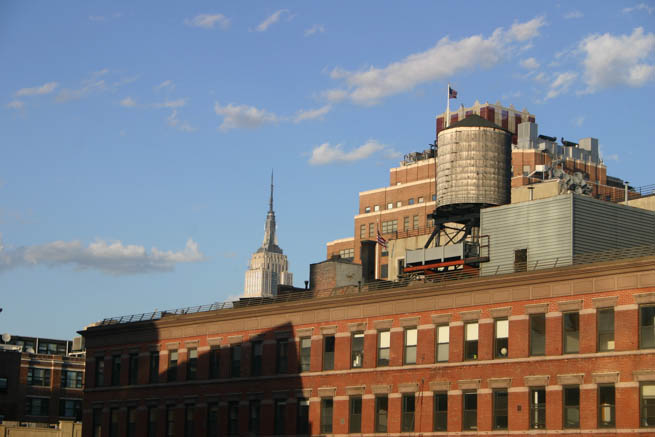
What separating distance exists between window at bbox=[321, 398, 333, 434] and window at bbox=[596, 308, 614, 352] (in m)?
20.7

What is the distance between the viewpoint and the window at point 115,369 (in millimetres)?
90812

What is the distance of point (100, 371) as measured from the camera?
9275 cm

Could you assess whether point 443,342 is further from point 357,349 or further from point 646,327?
point 646,327

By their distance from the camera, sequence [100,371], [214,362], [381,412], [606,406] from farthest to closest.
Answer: [100,371], [214,362], [381,412], [606,406]

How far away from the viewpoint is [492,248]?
2955 inches

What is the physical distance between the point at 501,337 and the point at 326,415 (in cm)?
1469

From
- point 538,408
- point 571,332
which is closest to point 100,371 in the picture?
point 538,408

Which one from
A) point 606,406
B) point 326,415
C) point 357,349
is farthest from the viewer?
point 326,415

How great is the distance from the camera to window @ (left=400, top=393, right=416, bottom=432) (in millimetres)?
69625

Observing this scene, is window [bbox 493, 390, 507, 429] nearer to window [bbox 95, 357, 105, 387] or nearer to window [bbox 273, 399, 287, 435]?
window [bbox 273, 399, 287, 435]

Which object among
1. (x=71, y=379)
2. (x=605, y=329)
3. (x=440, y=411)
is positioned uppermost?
(x=605, y=329)

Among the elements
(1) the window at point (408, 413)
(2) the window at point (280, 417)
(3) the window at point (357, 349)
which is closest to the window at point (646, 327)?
A: (1) the window at point (408, 413)

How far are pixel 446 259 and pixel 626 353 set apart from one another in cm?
2029

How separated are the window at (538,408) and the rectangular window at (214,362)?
89.8 feet
